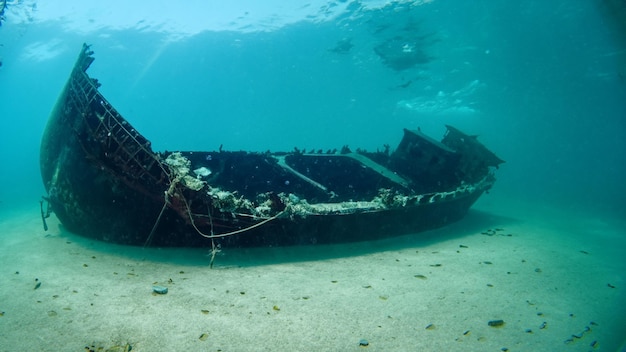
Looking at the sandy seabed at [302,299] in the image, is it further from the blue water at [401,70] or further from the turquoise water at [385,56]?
the blue water at [401,70]

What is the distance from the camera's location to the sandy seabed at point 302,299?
127 inches

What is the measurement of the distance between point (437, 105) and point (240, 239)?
1943 inches

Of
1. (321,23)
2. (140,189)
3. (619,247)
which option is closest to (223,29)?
(321,23)

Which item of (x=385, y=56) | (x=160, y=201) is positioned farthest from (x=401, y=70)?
(x=160, y=201)

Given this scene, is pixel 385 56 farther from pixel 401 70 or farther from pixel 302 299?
pixel 302 299

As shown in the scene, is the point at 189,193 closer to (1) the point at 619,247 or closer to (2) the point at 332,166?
(2) the point at 332,166

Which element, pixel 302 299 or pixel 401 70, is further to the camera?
pixel 401 70

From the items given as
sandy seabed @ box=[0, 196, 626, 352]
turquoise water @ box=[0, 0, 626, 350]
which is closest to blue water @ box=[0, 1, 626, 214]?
turquoise water @ box=[0, 0, 626, 350]

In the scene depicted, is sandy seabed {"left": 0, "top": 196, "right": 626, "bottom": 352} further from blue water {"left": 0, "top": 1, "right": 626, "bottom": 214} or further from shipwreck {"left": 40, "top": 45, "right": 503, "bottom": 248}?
blue water {"left": 0, "top": 1, "right": 626, "bottom": 214}

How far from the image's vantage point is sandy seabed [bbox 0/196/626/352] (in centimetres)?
324

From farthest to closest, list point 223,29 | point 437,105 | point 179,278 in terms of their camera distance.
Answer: point 437,105 → point 223,29 → point 179,278

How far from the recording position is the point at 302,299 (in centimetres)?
418

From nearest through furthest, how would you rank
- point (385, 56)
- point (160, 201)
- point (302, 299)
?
point (302, 299) → point (160, 201) → point (385, 56)

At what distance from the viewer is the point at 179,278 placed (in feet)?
15.3
